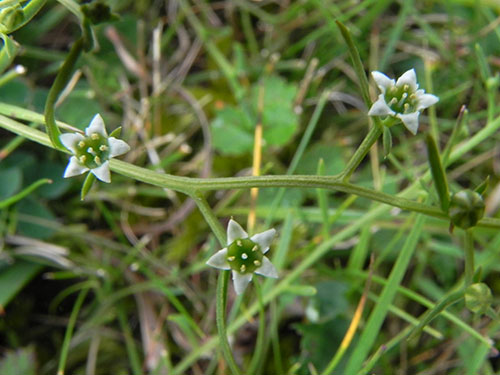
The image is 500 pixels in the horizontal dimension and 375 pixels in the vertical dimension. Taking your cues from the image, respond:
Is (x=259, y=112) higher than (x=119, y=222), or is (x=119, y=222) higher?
(x=259, y=112)

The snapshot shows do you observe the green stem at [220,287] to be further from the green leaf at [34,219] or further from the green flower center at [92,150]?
the green leaf at [34,219]

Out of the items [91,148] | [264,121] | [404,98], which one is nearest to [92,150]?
[91,148]

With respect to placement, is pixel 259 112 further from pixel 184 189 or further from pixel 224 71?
pixel 184 189

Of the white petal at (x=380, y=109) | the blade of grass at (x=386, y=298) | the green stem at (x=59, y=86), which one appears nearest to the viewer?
the green stem at (x=59, y=86)

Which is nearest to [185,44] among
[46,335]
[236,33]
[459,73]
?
[236,33]

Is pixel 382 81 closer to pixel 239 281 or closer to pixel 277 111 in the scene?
pixel 239 281

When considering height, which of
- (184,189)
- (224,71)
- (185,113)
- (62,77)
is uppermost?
(62,77)

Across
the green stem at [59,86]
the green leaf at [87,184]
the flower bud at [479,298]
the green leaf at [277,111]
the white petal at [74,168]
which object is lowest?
the green leaf at [277,111]

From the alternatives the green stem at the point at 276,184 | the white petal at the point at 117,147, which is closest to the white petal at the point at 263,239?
the green stem at the point at 276,184
